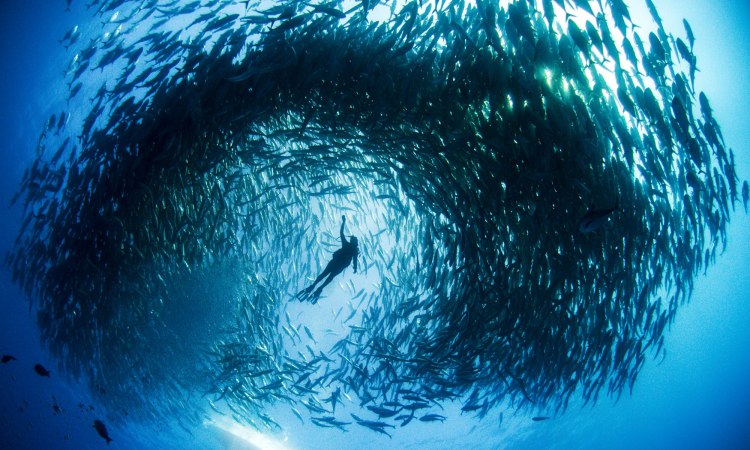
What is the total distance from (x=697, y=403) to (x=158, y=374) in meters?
71.8

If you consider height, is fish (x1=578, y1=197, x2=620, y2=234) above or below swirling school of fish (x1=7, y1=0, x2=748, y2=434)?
below

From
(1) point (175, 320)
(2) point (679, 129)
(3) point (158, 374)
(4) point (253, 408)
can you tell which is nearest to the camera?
(2) point (679, 129)

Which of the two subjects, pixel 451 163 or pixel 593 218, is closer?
pixel 593 218

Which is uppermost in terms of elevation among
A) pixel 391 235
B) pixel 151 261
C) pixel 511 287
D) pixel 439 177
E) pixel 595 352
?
pixel 391 235

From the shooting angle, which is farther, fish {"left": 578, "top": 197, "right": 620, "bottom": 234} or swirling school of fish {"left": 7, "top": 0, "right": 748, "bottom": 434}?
swirling school of fish {"left": 7, "top": 0, "right": 748, "bottom": 434}

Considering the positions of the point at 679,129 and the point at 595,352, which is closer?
the point at 679,129

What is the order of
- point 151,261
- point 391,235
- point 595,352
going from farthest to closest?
1. point 391,235
2. point 151,261
3. point 595,352

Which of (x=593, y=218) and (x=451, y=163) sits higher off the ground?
(x=451, y=163)

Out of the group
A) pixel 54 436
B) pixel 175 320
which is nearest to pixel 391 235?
pixel 175 320

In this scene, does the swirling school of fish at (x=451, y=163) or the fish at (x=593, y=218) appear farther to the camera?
the swirling school of fish at (x=451, y=163)

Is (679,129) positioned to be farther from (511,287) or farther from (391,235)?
(391,235)

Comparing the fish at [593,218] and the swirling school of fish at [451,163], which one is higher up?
the swirling school of fish at [451,163]

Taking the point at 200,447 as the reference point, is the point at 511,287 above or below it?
above

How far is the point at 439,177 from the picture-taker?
21.0 feet
